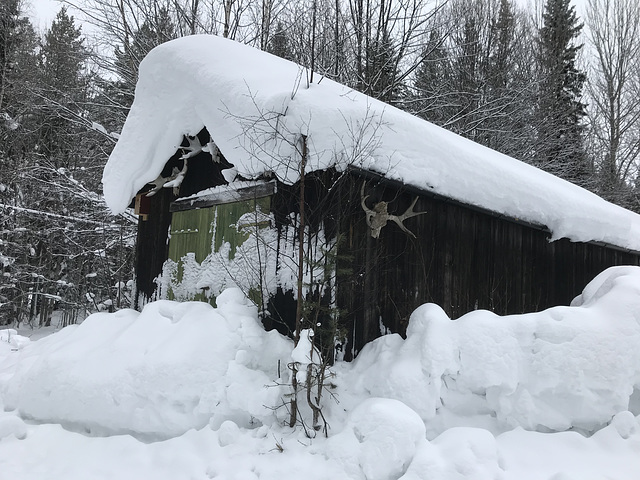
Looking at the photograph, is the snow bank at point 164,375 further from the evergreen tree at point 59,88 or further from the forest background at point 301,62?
the evergreen tree at point 59,88

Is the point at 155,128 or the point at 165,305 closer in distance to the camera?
the point at 165,305

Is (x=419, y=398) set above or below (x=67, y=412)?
above

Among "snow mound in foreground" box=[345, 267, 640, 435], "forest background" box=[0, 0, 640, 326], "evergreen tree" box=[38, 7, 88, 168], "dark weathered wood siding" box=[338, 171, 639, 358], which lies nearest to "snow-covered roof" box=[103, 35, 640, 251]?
"dark weathered wood siding" box=[338, 171, 639, 358]

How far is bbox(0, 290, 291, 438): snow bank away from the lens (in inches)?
170

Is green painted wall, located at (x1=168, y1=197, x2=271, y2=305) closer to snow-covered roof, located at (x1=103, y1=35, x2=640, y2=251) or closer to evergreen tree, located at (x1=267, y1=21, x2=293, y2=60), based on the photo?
snow-covered roof, located at (x1=103, y1=35, x2=640, y2=251)

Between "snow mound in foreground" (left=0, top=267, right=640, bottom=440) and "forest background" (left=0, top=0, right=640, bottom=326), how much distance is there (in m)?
8.51

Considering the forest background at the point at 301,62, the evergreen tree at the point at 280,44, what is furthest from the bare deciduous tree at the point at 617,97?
the evergreen tree at the point at 280,44

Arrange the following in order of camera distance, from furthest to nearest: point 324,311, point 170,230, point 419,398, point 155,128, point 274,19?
point 274,19
point 170,230
point 155,128
point 324,311
point 419,398

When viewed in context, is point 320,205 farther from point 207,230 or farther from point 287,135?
point 207,230

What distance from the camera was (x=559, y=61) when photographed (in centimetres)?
1978

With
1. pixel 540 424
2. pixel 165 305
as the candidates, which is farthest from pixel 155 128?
pixel 540 424

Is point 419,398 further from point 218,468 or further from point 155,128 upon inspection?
point 155,128

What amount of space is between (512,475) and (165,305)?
12.3 feet

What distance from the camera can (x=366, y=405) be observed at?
400cm
